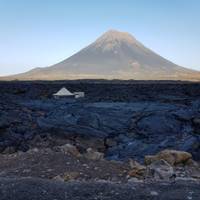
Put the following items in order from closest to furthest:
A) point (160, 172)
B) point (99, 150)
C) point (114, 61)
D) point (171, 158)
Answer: point (160, 172) → point (171, 158) → point (99, 150) → point (114, 61)

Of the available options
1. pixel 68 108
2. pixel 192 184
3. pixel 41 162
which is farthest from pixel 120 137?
pixel 192 184

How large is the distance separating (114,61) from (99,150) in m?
144

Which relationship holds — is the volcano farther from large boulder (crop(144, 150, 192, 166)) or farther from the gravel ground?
the gravel ground

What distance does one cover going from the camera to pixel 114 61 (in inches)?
6058

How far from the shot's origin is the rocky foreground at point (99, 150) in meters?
5.06

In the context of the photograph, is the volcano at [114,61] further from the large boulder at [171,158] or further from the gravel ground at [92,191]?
the gravel ground at [92,191]

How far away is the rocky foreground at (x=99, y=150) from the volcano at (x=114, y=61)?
11440 centimetres

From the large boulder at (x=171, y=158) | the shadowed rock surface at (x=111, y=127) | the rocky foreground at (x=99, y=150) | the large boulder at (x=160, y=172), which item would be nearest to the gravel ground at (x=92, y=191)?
the rocky foreground at (x=99, y=150)

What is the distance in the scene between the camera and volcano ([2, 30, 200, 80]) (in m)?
136

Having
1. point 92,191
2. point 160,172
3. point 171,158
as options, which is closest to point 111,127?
point 171,158

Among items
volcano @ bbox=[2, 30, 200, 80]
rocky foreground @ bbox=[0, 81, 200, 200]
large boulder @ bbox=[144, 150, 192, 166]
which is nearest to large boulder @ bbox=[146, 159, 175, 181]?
rocky foreground @ bbox=[0, 81, 200, 200]

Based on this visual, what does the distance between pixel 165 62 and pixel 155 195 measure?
154 metres

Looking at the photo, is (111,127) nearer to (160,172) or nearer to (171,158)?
(171,158)

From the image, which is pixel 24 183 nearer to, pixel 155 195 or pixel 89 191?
pixel 89 191
